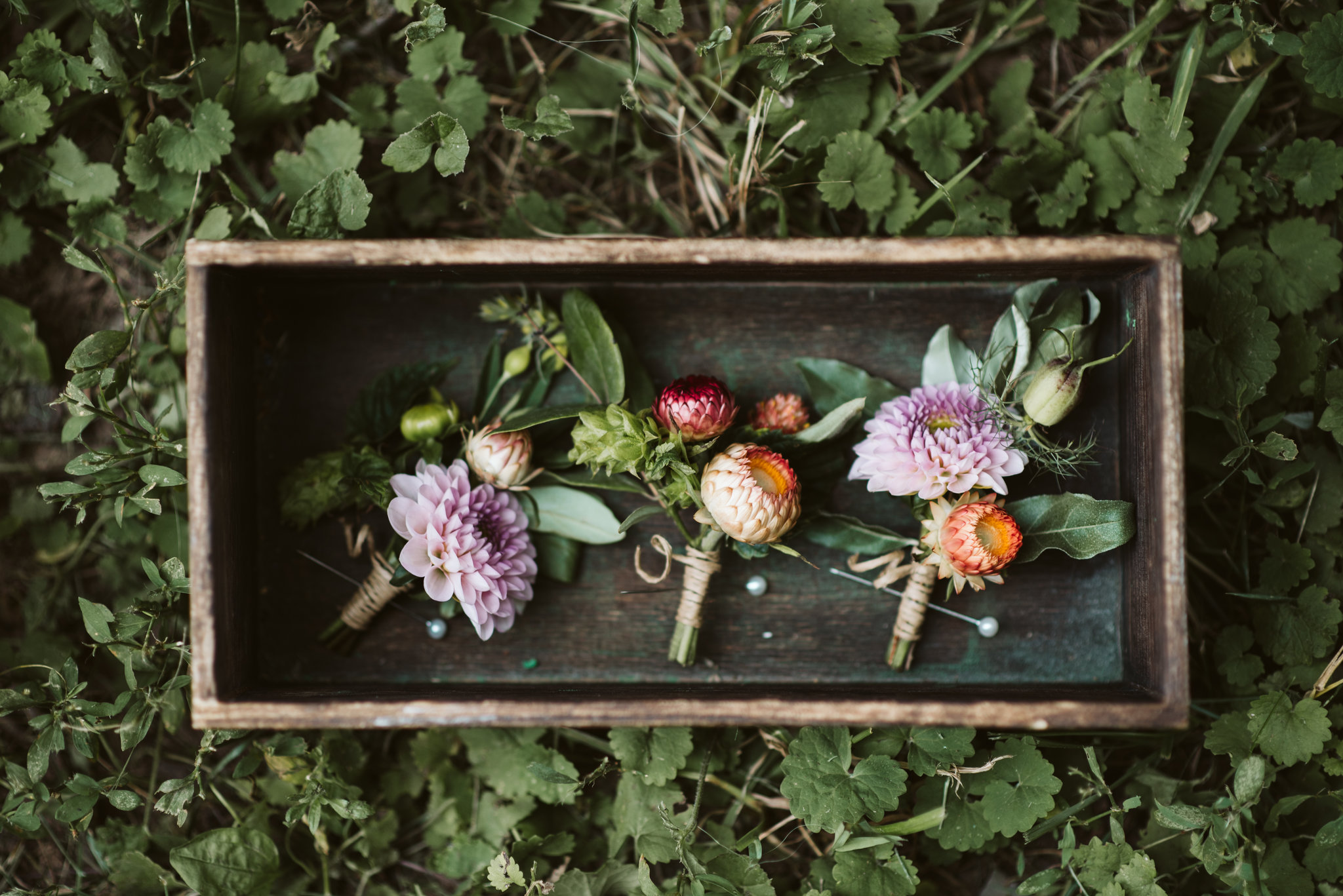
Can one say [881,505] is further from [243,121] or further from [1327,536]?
[243,121]

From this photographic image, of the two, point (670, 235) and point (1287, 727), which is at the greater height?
point (670, 235)

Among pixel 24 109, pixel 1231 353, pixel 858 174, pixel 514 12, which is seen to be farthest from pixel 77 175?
pixel 1231 353

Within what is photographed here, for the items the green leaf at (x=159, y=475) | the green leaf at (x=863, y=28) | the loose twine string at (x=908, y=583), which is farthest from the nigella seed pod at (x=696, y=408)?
the green leaf at (x=159, y=475)

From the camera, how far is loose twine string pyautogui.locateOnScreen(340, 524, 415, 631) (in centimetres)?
98

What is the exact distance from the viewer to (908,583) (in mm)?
984

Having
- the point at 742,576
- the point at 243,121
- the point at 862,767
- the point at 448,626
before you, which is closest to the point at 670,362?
the point at 742,576

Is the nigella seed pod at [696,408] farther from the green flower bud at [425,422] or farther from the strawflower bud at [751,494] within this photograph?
the green flower bud at [425,422]

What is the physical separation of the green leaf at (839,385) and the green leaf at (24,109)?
1.00 m

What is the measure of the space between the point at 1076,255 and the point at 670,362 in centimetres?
46

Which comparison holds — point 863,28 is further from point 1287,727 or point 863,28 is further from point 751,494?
point 1287,727

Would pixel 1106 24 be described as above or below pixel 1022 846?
above

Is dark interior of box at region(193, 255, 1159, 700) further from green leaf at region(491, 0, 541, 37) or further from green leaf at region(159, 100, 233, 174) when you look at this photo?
green leaf at region(491, 0, 541, 37)

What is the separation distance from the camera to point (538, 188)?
1157 millimetres

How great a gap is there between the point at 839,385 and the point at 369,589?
61 centimetres
